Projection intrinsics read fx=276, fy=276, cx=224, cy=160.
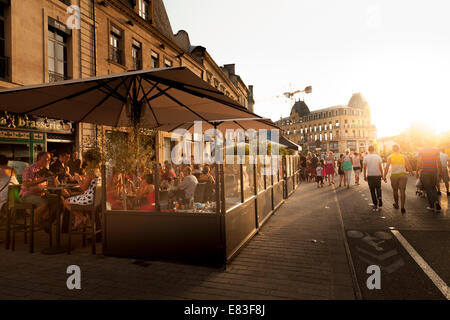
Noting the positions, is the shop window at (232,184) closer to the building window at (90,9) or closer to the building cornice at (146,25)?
the building window at (90,9)

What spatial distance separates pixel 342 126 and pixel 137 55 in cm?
9857

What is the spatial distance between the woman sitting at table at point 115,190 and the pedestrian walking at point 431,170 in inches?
310

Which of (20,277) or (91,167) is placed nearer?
(20,277)

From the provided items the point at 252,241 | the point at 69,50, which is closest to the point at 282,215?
the point at 252,241

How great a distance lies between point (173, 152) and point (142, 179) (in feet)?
47.3

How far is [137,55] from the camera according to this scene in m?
16.6

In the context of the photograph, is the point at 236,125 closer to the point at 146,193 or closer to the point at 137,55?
the point at 146,193

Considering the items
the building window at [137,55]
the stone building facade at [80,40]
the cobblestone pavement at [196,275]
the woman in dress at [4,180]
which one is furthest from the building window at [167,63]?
the cobblestone pavement at [196,275]

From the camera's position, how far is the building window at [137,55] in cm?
1611

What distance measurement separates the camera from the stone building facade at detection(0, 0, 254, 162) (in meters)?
9.41

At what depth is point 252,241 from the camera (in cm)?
554

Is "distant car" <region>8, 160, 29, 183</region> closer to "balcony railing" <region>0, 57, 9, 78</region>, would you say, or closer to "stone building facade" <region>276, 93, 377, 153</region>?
"balcony railing" <region>0, 57, 9, 78</region>

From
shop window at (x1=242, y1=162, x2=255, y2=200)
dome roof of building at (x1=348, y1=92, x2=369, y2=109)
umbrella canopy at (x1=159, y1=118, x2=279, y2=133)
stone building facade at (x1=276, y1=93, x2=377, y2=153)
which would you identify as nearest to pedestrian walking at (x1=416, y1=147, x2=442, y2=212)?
umbrella canopy at (x1=159, y1=118, x2=279, y2=133)

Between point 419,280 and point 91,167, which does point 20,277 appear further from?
point 419,280
